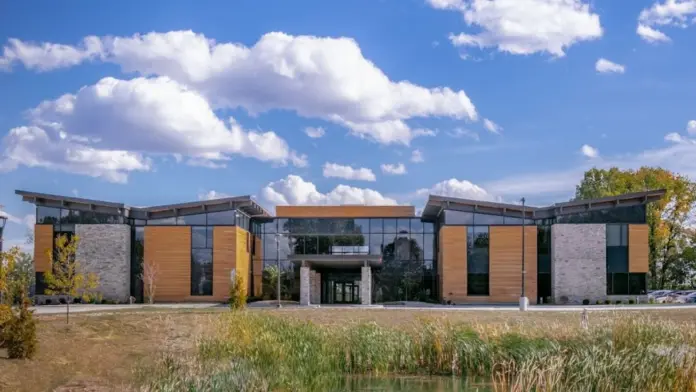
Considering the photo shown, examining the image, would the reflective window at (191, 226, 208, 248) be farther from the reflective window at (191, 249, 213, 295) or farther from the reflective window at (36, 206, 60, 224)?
the reflective window at (36, 206, 60, 224)

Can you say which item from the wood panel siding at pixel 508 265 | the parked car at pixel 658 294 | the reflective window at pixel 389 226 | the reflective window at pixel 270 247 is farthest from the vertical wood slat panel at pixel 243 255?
the parked car at pixel 658 294

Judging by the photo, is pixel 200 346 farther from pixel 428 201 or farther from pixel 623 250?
pixel 623 250

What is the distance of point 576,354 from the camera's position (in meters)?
17.1

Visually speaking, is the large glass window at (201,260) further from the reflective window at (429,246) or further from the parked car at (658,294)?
the parked car at (658,294)

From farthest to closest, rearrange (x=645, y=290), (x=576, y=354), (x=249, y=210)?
(x=249, y=210) → (x=645, y=290) → (x=576, y=354)

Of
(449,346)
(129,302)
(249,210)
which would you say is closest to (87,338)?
(449,346)

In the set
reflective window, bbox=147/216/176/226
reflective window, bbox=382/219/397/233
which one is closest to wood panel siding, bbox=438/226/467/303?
reflective window, bbox=382/219/397/233

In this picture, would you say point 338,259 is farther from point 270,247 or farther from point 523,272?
point 523,272

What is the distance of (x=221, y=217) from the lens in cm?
5038

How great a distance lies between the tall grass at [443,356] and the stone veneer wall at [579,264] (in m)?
28.1

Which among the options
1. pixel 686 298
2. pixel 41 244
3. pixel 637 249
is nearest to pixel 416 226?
pixel 637 249

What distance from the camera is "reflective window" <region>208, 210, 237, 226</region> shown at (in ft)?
165

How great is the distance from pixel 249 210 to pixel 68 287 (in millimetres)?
27126

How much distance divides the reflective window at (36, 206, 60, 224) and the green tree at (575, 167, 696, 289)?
4160cm
